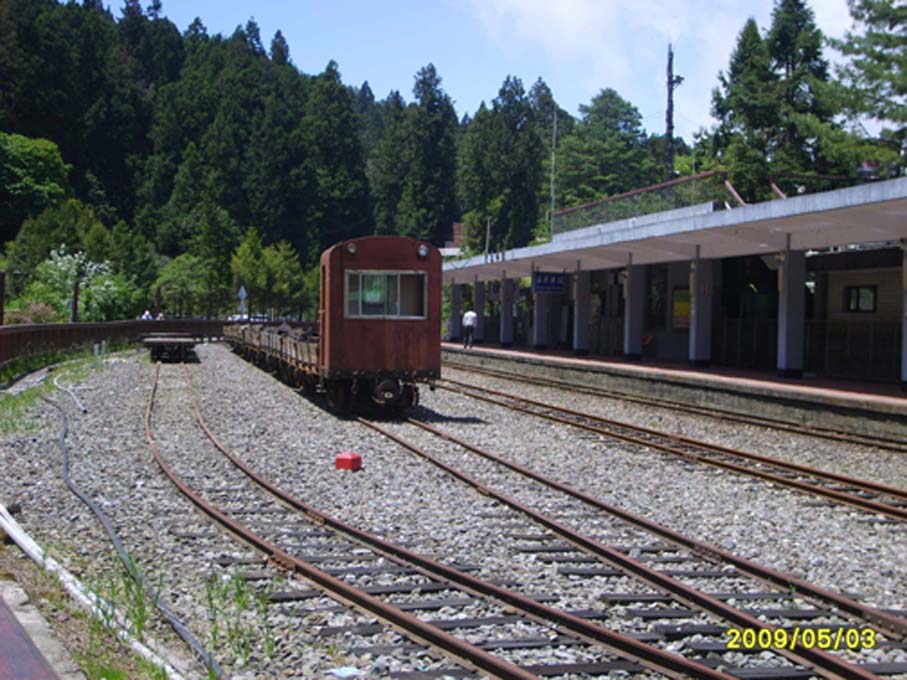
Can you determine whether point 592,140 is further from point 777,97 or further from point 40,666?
point 40,666

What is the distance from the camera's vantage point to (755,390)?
17.5 meters

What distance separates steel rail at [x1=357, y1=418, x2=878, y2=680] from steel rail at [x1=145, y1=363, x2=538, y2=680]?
145 centimetres

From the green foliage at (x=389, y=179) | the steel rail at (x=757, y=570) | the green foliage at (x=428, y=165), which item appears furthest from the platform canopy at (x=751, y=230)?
the green foliage at (x=389, y=179)

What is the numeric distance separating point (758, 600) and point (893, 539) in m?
2.66

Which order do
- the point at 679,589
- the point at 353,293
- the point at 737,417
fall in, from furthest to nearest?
the point at 737,417 → the point at 353,293 → the point at 679,589

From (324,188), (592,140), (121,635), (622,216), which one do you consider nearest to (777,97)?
(622,216)

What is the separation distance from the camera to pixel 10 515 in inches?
307

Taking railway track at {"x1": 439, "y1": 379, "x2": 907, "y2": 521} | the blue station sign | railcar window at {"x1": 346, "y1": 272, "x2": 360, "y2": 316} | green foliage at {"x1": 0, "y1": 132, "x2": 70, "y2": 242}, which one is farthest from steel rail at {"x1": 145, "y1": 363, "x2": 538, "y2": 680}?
green foliage at {"x1": 0, "y1": 132, "x2": 70, "y2": 242}

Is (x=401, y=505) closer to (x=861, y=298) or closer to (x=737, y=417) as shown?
(x=737, y=417)

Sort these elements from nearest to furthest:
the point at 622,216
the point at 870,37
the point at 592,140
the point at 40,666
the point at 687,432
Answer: the point at 40,666 → the point at 687,432 → the point at 622,216 → the point at 870,37 → the point at 592,140

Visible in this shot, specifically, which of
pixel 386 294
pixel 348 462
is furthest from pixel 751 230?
pixel 348 462

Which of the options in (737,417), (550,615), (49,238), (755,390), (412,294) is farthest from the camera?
(49,238)

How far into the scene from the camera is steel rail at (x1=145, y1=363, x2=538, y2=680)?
4.73 metres
